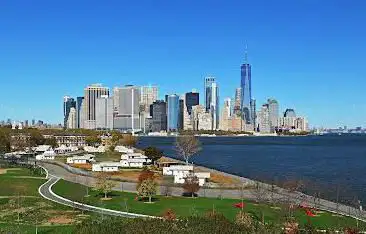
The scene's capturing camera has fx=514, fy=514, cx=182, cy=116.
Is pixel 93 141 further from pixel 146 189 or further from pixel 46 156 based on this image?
pixel 146 189

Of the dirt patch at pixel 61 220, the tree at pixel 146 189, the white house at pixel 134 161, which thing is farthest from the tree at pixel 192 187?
the white house at pixel 134 161

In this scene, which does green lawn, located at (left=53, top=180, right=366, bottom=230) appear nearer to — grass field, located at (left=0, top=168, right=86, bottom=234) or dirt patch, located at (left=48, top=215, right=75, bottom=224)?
grass field, located at (left=0, top=168, right=86, bottom=234)

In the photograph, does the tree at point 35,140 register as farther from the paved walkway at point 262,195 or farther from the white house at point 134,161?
the paved walkway at point 262,195

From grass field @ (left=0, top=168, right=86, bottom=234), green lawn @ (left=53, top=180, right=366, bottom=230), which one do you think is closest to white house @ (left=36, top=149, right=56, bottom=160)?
grass field @ (left=0, top=168, right=86, bottom=234)

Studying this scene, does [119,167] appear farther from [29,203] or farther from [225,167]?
[29,203]

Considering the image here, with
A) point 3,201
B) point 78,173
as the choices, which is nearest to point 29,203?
point 3,201

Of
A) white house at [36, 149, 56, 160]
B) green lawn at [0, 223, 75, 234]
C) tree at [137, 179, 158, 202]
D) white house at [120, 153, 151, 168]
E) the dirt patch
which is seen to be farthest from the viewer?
white house at [36, 149, 56, 160]
